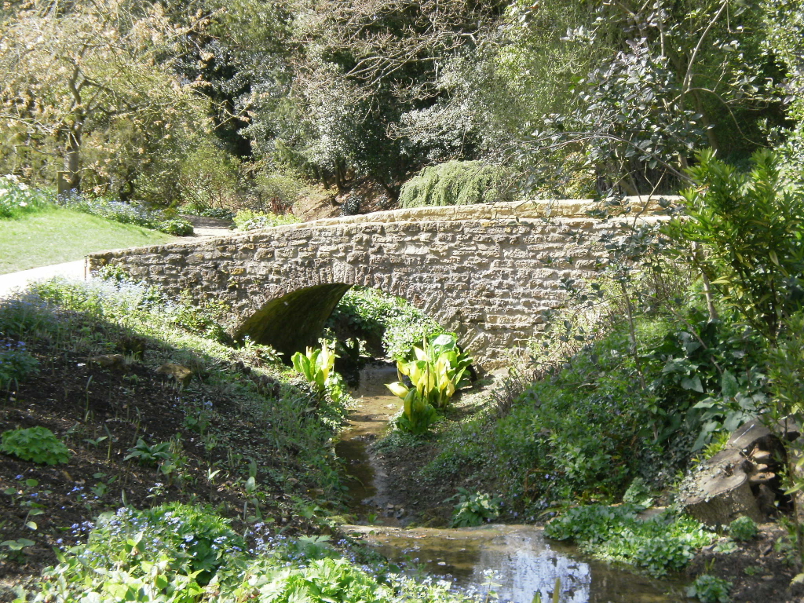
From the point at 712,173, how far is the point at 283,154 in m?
19.6

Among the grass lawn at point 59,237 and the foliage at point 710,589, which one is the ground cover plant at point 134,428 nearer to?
the foliage at point 710,589

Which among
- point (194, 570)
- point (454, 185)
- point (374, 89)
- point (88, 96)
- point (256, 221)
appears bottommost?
point (256, 221)

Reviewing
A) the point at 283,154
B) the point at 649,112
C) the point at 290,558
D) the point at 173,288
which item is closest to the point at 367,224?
the point at 173,288

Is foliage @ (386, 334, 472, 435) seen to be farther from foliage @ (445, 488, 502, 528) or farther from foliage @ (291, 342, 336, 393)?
foliage @ (445, 488, 502, 528)

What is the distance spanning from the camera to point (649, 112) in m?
4.79

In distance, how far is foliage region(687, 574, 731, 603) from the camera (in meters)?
3.33

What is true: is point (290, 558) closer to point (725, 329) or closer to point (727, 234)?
point (727, 234)

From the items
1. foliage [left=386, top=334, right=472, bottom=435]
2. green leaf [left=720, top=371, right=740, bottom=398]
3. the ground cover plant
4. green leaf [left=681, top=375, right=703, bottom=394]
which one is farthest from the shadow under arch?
green leaf [left=720, top=371, right=740, bottom=398]

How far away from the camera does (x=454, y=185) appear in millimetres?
13297

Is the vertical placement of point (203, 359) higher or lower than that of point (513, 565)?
lower

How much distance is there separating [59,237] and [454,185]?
24.3 feet

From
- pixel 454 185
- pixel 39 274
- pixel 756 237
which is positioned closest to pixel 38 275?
pixel 39 274

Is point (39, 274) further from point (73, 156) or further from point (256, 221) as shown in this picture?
point (73, 156)

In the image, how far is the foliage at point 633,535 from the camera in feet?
12.2
